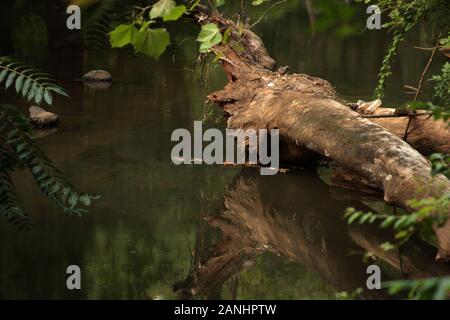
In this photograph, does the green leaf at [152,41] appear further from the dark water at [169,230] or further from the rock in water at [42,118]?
the rock in water at [42,118]

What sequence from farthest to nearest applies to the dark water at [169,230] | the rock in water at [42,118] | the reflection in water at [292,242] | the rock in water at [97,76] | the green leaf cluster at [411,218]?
1. the rock in water at [97,76]
2. the rock in water at [42,118]
3. the reflection in water at [292,242]
4. the dark water at [169,230]
5. the green leaf cluster at [411,218]

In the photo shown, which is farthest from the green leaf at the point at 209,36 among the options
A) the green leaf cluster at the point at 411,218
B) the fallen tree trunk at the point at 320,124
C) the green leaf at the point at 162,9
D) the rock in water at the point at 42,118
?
the rock in water at the point at 42,118

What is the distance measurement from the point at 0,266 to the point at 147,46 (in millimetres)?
3860

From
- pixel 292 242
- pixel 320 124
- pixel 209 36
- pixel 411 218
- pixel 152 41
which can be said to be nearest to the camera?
pixel 152 41

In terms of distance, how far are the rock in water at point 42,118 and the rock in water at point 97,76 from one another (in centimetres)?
267

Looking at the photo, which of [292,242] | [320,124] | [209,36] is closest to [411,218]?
[209,36]

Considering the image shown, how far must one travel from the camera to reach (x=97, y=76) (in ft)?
40.0

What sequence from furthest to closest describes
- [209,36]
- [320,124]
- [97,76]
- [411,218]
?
[97,76] → [320,124] → [209,36] → [411,218]

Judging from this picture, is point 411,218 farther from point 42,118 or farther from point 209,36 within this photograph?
point 42,118

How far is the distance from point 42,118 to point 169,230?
139 inches

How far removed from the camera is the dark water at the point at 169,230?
5285 mm

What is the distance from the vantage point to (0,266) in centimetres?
545

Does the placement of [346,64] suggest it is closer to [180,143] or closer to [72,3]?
[180,143]

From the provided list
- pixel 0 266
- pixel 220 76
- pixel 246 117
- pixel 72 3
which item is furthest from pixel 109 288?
pixel 220 76
